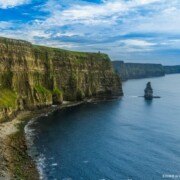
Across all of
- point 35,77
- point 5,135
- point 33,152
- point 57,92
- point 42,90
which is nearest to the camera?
point 33,152

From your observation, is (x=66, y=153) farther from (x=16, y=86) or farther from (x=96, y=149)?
(x=16, y=86)

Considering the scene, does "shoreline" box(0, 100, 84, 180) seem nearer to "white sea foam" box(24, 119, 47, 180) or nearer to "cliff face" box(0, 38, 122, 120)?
"white sea foam" box(24, 119, 47, 180)

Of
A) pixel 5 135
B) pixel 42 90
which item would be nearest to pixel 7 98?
pixel 5 135

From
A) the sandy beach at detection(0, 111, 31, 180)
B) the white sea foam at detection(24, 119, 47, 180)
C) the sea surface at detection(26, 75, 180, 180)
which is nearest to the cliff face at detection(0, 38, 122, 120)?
the sandy beach at detection(0, 111, 31, 180)

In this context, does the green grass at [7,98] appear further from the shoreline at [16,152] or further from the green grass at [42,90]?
the green grass at [42,90]

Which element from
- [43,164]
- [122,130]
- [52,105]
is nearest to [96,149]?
[43,164]

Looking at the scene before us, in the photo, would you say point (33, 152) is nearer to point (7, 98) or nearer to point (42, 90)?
point (7, 98)

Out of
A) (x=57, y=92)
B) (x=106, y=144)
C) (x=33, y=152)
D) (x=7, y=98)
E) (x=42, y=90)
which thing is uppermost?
(x=42, y=90)

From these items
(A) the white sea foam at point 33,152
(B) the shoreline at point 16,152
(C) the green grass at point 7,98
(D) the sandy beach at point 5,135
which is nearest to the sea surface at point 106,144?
(A) the white sea foam at point 33,152
